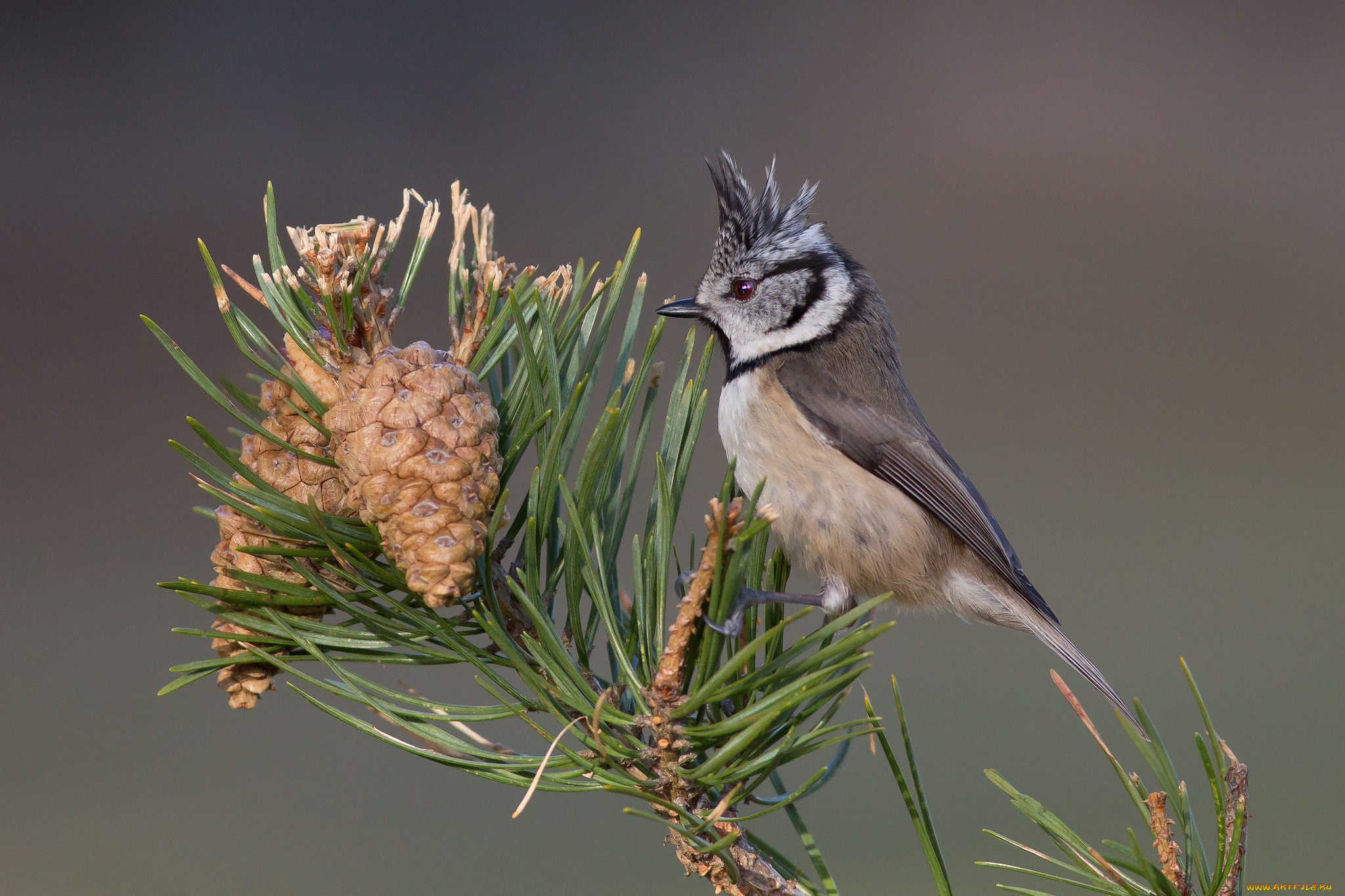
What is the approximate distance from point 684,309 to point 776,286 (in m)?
0.10

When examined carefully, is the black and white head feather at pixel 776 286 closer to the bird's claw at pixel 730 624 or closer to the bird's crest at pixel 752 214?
the bird's crest at pixel 752 214

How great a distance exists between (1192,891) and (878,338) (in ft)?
2.05

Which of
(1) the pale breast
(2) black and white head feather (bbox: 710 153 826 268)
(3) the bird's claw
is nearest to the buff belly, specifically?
(1) the pale breast

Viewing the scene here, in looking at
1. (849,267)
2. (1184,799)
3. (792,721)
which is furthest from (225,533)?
(849,267)

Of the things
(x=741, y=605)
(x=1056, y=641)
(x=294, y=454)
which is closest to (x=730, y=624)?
(x=741, y=605)

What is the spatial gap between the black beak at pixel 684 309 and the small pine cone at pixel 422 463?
0.50 metres

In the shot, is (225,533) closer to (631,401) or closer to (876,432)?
(631,401)

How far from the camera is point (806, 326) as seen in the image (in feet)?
3.34

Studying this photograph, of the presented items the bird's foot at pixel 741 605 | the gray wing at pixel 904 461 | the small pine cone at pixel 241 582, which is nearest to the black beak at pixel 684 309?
the gray wing at pixel 904 461

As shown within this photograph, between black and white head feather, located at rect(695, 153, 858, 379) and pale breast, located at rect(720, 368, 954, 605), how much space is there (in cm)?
9

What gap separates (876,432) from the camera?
3.03 feet

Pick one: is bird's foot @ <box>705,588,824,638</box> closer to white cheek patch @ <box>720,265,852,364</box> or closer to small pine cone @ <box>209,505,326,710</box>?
small pine cone @ <box>209,505,326,710</box>

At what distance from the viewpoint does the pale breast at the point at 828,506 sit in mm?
840

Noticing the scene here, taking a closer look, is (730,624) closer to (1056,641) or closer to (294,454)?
(294,454)
